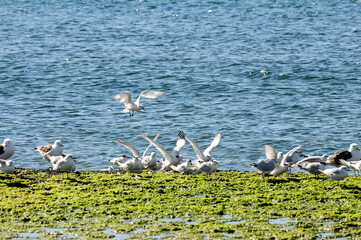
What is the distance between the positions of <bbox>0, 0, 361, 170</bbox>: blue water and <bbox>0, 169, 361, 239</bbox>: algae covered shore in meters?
5.39

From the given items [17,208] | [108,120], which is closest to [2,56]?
[108,120]

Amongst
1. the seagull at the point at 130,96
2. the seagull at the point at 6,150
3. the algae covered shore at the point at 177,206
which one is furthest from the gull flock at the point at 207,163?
the seagull at the point at 130,96

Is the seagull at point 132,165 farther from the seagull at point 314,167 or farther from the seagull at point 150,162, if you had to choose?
the seagull at point 314,167

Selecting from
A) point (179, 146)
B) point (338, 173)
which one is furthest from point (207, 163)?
point (338, 173)

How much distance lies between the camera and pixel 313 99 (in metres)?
34.8

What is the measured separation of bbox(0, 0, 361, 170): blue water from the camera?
1093 inches

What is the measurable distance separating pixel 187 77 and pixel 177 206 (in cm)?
2560

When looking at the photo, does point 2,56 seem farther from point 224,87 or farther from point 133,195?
point 133,195

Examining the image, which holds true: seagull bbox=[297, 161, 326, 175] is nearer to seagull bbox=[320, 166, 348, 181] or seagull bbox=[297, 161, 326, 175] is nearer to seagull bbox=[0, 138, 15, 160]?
seagull bbox=[320, 166, 348, 181]

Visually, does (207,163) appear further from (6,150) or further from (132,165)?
(6,150)

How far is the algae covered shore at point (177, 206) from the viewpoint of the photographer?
1370 cm

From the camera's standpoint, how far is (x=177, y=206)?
1563cm

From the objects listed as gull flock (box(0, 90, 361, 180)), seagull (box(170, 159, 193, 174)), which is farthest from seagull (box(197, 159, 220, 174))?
seagull (box(170, 159, 193, 174))

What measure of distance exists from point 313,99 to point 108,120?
1084cm
